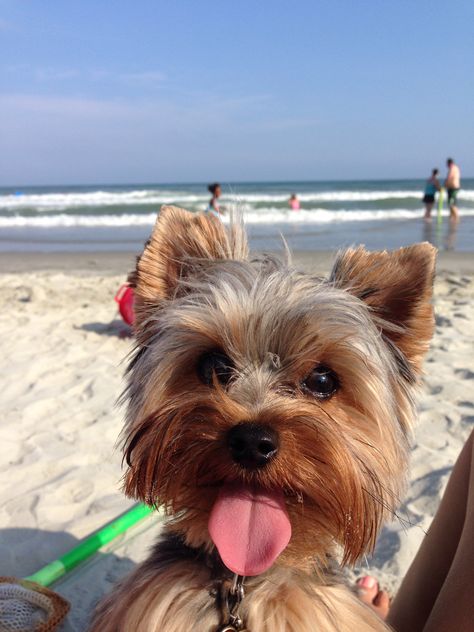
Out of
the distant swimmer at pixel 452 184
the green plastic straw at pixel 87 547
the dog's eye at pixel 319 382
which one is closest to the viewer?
the dog's eye at pixel 319 382

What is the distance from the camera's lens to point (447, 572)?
2.82m

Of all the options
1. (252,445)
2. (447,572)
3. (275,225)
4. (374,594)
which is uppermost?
(252,445)

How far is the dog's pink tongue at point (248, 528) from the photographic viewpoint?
2.25 metres

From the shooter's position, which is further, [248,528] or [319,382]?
[319,382]

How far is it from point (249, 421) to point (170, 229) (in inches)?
39.3

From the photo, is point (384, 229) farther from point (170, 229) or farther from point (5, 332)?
point (170, 229)

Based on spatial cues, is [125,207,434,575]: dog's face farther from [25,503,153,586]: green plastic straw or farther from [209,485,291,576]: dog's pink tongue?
[25,503,153,586]: green plastic straw

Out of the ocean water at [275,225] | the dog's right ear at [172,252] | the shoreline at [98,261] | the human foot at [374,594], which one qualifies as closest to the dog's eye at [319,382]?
the dog's right ear at [172,252]

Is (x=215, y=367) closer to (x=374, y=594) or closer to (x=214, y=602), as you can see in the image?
(x=214, y=602)

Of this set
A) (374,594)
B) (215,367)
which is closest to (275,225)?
(374,594)

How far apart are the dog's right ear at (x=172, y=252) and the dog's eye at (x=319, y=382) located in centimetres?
75

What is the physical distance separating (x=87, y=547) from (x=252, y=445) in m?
2.13

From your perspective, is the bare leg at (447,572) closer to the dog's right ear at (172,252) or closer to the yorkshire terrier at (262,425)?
the yorkshire terrier at (262,425)

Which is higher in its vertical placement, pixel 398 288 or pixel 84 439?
pixel 398 288
